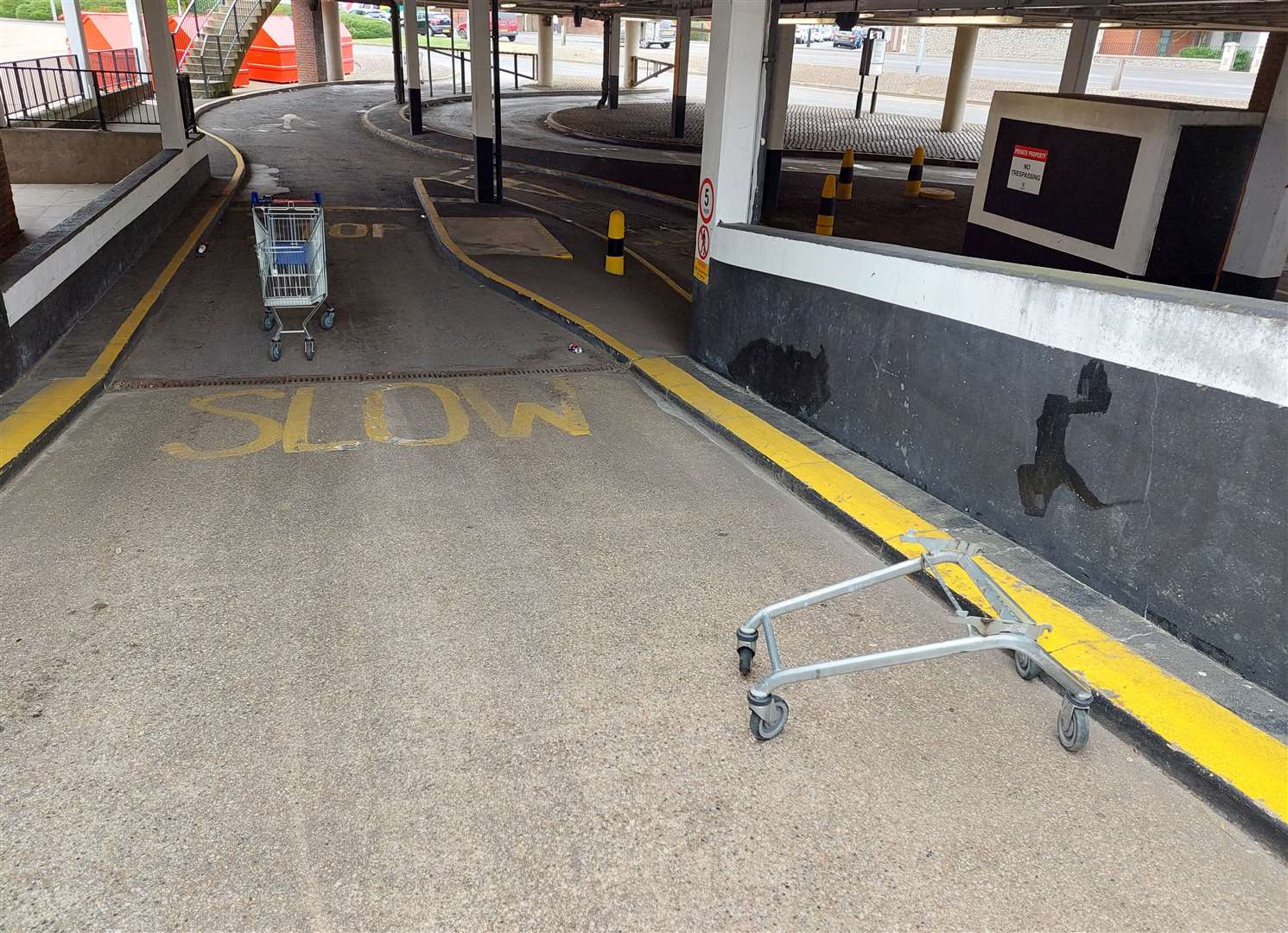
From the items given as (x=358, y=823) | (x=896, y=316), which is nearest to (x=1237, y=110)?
(x=896, y=316)

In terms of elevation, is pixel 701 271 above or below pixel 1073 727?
above

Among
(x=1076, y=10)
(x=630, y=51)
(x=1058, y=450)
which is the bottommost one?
(x=1058, y=450)

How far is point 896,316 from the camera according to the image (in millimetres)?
5984

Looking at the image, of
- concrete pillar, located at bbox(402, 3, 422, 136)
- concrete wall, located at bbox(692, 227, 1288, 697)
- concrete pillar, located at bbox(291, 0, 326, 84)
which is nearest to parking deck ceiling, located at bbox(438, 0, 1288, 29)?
concrete wall, located at bbox(692, 227, 1288, 697)

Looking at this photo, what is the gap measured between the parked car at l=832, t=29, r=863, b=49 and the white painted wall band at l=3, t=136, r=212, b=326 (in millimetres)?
55170

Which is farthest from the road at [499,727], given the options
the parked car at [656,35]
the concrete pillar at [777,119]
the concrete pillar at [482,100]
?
the parked car at [656,35]

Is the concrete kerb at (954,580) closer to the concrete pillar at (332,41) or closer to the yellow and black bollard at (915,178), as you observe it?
the yellow and black bollard at (915,178)

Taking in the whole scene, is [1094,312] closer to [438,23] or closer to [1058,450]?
[1058,450]

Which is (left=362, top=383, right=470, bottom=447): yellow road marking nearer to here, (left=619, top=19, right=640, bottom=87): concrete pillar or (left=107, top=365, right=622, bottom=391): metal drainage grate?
(left=107, top=365, right=622, bottom=391): metal drainage grate

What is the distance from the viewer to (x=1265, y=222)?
1018 centimetres

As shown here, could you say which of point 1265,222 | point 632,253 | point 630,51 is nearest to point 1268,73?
point 1265,222

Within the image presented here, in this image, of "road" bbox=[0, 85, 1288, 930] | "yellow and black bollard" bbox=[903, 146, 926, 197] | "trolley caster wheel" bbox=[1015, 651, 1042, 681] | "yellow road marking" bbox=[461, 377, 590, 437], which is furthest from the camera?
"yellow and black bollard" bbox=[903, 146, 926, 197]

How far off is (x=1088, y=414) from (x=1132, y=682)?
4.47 ft

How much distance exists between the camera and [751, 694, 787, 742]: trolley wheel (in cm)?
376
